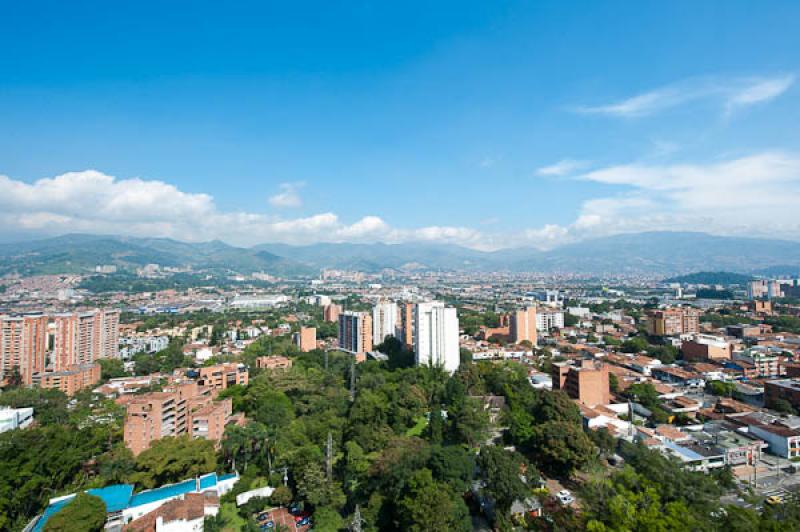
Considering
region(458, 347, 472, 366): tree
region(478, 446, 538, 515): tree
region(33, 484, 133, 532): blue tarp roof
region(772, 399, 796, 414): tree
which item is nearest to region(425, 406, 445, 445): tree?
region(478, 446, 538, 515): tree

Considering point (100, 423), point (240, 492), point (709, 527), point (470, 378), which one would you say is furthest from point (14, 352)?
point (709, 527)

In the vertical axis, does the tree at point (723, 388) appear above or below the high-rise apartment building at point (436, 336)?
below

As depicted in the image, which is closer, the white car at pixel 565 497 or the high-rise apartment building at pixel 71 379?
the white car at pixel 565 497

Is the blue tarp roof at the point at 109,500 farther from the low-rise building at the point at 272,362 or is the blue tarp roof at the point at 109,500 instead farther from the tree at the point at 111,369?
the tree at the point at 111,369

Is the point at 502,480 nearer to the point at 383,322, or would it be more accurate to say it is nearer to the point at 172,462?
the point at 172,462

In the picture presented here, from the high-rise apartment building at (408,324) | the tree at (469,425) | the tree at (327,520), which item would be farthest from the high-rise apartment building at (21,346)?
the tree at (469,425)

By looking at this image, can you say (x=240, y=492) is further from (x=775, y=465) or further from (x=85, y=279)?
(x=85, y=279)
